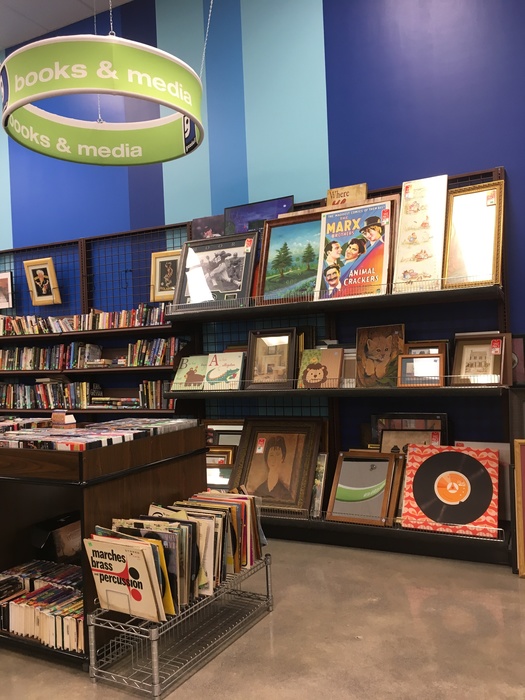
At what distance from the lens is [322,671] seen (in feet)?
7.31

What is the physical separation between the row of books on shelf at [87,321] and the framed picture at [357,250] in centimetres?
149

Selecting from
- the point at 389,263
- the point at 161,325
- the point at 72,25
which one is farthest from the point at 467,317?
the point at 72,25

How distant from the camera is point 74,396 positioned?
5199 millimetres

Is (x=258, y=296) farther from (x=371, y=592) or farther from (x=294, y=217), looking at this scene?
(x=371, y=592)

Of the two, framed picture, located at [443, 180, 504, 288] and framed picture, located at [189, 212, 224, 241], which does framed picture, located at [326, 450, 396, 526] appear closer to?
framed picture, located at [443, 180, 504, 288]

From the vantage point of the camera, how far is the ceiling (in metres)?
5.14

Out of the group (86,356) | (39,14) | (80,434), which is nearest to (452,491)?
(80,434)

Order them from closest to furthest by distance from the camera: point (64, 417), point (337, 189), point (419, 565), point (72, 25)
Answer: point (64, 417), point (419, 565), point (337, 189), point (72, 25)

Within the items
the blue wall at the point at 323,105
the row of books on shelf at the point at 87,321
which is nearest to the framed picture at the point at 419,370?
the blue wall at the point at 323,105

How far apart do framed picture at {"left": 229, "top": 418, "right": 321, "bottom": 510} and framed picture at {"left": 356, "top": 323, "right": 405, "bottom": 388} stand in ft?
1.77

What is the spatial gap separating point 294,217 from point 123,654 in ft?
9.56

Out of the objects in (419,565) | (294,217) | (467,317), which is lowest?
(419,565)

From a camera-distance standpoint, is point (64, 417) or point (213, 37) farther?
point (213, 37)

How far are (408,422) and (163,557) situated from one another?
2.22 metres
